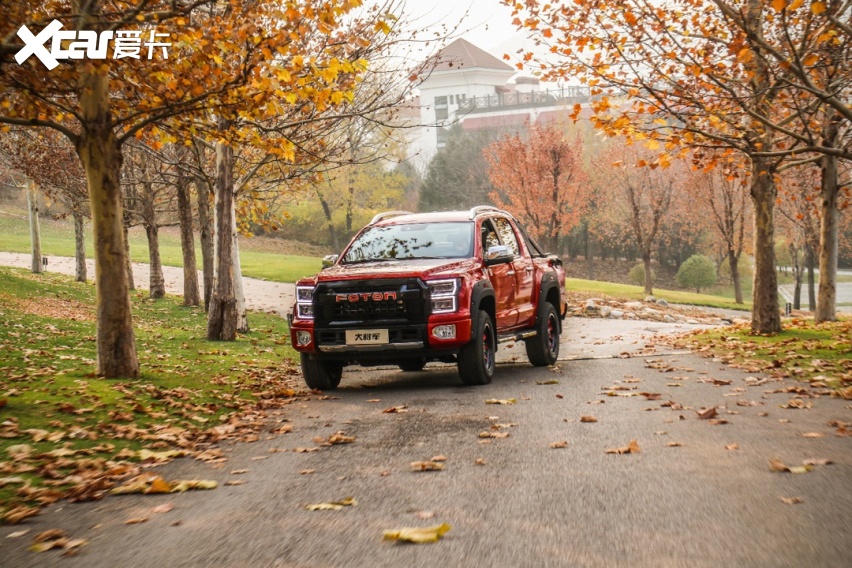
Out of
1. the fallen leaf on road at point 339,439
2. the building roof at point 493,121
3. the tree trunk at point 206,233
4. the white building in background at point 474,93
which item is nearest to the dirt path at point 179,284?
the tree trunk at point 206,233

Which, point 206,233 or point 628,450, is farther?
Answer: point 206,233

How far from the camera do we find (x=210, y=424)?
30.0 feet

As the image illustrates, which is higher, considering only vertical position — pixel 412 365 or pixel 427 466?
pixel 427 466

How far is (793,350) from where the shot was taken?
14.5m

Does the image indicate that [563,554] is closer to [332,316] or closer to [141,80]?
[332,316]

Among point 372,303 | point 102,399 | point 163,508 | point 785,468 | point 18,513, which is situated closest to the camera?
point 18,513

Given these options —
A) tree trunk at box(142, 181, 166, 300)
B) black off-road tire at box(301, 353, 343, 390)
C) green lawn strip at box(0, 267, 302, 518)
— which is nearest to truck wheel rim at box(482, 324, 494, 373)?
black off-road tire at box(301, 353, 343, 390)

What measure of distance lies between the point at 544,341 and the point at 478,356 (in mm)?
2647

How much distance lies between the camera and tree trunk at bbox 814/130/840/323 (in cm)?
1942

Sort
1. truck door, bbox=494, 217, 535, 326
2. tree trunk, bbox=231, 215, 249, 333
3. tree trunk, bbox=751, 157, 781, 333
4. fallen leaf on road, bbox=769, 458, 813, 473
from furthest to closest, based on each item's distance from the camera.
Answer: tree trunk, bbox=231, 215, 249, 333 < tree trunk, bbox=751, 157, 781, 333 < truck door, bbox=494, 217, 535, 326 < fallen leaf on road, bbox=769, 458, 813, 473

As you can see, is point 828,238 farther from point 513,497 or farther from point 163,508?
point 163,508

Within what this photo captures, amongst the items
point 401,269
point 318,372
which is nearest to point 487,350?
point 401,269

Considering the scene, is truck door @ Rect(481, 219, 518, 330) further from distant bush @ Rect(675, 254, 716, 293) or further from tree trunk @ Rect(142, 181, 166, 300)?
distant bush @ Rect(675, 254, 716, 293)

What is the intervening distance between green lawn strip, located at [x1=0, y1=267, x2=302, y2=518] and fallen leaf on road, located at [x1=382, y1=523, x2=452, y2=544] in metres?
2.34
